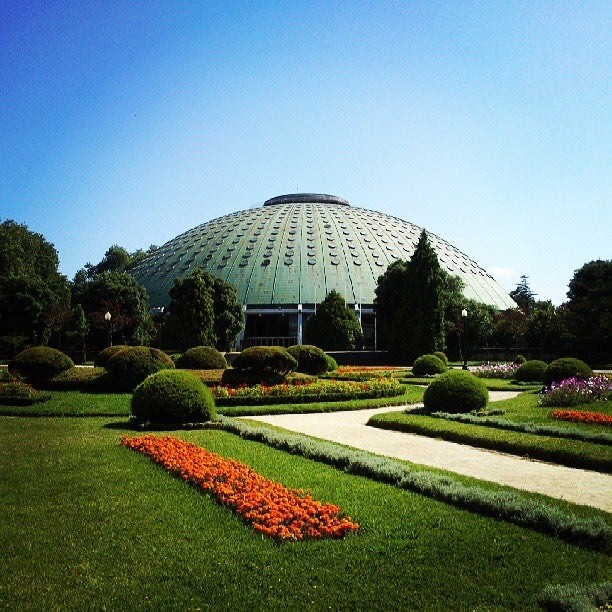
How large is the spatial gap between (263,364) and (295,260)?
50045 mm

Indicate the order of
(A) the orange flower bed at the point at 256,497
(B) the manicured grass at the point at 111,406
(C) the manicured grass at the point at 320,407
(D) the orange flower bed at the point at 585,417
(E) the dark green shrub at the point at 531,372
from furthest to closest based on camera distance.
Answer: (E) the dark green shrub at the point at 531,372
(C) the manicured grass at the point at 320,407
(B) the manicured grass at the point at 111,406
(D) the orange flower bed at the point at 585,417
(A) the orange flower bed at the point at 256,497

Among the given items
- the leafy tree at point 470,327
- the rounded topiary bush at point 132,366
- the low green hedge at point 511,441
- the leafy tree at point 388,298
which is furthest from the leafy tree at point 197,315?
the low green hedge at point 511,441

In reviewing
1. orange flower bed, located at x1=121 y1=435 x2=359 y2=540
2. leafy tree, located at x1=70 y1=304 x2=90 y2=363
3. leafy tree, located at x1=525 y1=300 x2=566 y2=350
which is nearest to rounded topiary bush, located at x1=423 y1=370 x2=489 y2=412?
orange flower bed, located at x1=121 y1=435 x2=359 y2=540

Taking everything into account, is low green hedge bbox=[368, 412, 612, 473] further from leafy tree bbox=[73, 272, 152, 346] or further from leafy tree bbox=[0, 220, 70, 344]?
leafy tree bbox=[0, 220, 70, 344]

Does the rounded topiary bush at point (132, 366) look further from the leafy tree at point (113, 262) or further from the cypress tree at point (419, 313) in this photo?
the leafy tree at point (113, 262)

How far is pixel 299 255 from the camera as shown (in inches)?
2879

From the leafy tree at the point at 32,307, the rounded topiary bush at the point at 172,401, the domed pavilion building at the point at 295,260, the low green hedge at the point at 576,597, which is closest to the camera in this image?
the low green hedge at the point at 576,597

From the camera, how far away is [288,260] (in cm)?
7225

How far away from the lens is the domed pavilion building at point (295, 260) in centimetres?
6788

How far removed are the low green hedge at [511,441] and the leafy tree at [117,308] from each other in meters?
42.8

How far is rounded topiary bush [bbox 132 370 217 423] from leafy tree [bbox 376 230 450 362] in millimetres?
31900

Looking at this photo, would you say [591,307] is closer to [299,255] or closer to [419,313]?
[419,313]

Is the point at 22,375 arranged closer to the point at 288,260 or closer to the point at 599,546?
the point at 599,546

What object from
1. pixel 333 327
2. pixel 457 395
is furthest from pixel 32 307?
pixel 457 395
